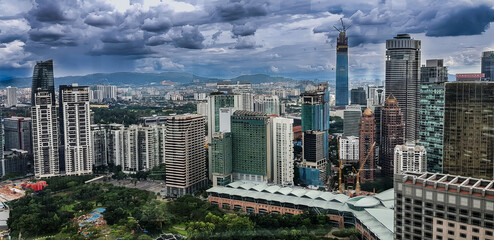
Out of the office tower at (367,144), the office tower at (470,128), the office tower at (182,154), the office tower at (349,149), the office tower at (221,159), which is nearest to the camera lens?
the office tower at (470,128)

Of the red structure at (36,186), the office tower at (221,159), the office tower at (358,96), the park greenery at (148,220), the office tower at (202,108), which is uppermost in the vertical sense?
the office tower at (358,96)

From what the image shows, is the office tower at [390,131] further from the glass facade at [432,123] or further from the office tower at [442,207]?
the office tower at [442,207]

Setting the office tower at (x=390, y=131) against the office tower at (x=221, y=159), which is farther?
the office tower at (x=221, y=159)

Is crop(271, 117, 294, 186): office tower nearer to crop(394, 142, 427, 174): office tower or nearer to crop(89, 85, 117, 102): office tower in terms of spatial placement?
crop(394, 142, 427, 174): office tower

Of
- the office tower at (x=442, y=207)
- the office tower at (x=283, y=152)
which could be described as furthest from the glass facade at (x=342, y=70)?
the office tower at (x=442, y=207)

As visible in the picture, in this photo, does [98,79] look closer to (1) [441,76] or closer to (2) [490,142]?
(1) [441,76]

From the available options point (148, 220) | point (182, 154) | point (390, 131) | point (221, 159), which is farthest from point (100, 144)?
point (390, 131)

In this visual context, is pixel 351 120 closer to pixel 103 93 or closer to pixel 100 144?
pixel 100 144
